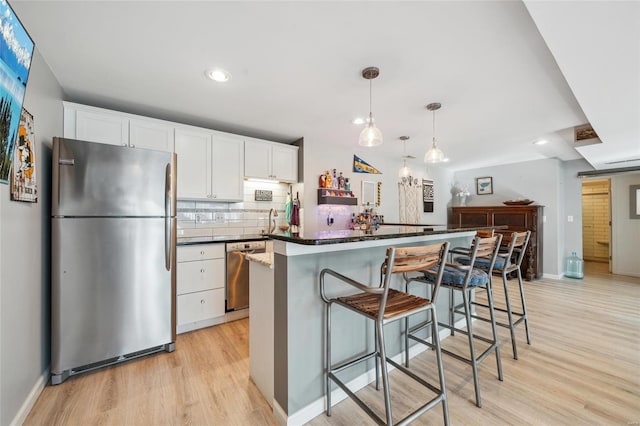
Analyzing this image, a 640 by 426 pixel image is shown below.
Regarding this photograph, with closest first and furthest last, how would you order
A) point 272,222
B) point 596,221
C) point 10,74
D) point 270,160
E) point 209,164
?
point 10,74, point 209,164, point 270,160, point 272,222, point 596,221

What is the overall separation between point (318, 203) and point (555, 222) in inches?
182

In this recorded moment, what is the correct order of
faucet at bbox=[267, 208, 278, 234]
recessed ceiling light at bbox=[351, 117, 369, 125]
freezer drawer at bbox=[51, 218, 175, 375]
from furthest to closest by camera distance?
1. faucet at bbox=[267, 208, 278, 234]
2. recessed ceiling light at bbox=[351, 117, 369, 125]
3. freezer drawer at bbox=[51, 218, 175, 375]

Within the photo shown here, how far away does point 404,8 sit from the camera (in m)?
1.45

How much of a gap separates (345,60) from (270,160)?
1.98 metres

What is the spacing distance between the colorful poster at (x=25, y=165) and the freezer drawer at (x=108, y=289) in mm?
314

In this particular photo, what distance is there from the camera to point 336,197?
13.6 feet

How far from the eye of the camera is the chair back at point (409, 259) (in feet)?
4.08

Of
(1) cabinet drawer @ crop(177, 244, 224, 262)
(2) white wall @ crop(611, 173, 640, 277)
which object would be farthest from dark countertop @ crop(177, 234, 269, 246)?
(2) white wall @ crop(611, 173, 640, 277)

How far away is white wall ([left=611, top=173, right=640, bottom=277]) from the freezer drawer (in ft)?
25.2

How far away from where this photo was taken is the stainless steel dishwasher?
2.98m

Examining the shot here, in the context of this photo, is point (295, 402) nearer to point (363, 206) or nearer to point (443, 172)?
point (363, 206)

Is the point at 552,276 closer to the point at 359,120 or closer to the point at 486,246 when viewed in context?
the point at 486,246

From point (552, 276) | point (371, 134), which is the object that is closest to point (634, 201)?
point (552, 276)

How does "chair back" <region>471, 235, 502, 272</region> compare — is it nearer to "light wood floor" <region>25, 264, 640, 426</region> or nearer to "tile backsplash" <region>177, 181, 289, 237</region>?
"light wood floor" <region>25, 264, 640, 426</region>
